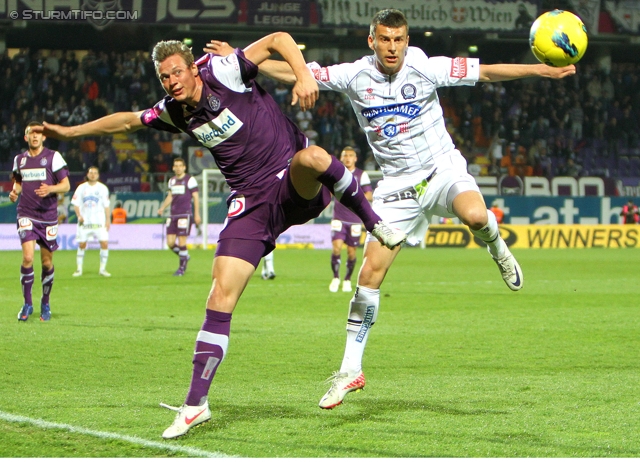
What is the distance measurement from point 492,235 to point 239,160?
217cm

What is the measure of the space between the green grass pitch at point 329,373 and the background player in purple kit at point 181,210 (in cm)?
370

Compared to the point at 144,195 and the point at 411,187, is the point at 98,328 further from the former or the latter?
the point at 144,195

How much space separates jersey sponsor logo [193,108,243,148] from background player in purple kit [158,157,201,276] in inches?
549

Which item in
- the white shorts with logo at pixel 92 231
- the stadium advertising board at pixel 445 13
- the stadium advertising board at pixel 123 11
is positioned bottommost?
the white shorts with logo at pixel 92 231

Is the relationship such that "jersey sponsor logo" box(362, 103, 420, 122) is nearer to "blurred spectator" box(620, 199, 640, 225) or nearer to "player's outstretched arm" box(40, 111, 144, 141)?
"player's outstretched arm" box(40, 111, 144, 141)

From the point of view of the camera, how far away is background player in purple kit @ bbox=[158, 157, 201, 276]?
63.6 feet

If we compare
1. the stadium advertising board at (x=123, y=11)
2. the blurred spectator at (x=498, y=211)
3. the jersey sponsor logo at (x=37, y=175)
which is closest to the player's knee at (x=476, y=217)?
the jersey sponsor logo at (x=37, y=175)

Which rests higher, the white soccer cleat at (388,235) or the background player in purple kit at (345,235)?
the white soccer cleat at (388,235)

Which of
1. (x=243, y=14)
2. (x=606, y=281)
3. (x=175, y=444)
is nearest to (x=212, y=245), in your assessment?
(x=243, y=14)

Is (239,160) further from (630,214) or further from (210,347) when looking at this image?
(630,214)

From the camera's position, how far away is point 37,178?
10914 mm

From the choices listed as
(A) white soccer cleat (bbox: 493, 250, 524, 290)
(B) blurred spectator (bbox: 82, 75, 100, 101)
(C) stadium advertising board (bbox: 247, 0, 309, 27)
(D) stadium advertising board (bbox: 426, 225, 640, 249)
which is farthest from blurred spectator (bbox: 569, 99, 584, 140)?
(A) white soccer cleat (bbox: 493, 250, 524, 290)

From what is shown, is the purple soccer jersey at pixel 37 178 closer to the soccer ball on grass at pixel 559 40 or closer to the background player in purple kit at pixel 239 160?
the background player in purple kit at pixel 239 160

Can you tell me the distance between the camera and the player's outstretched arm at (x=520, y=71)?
19.7ft
